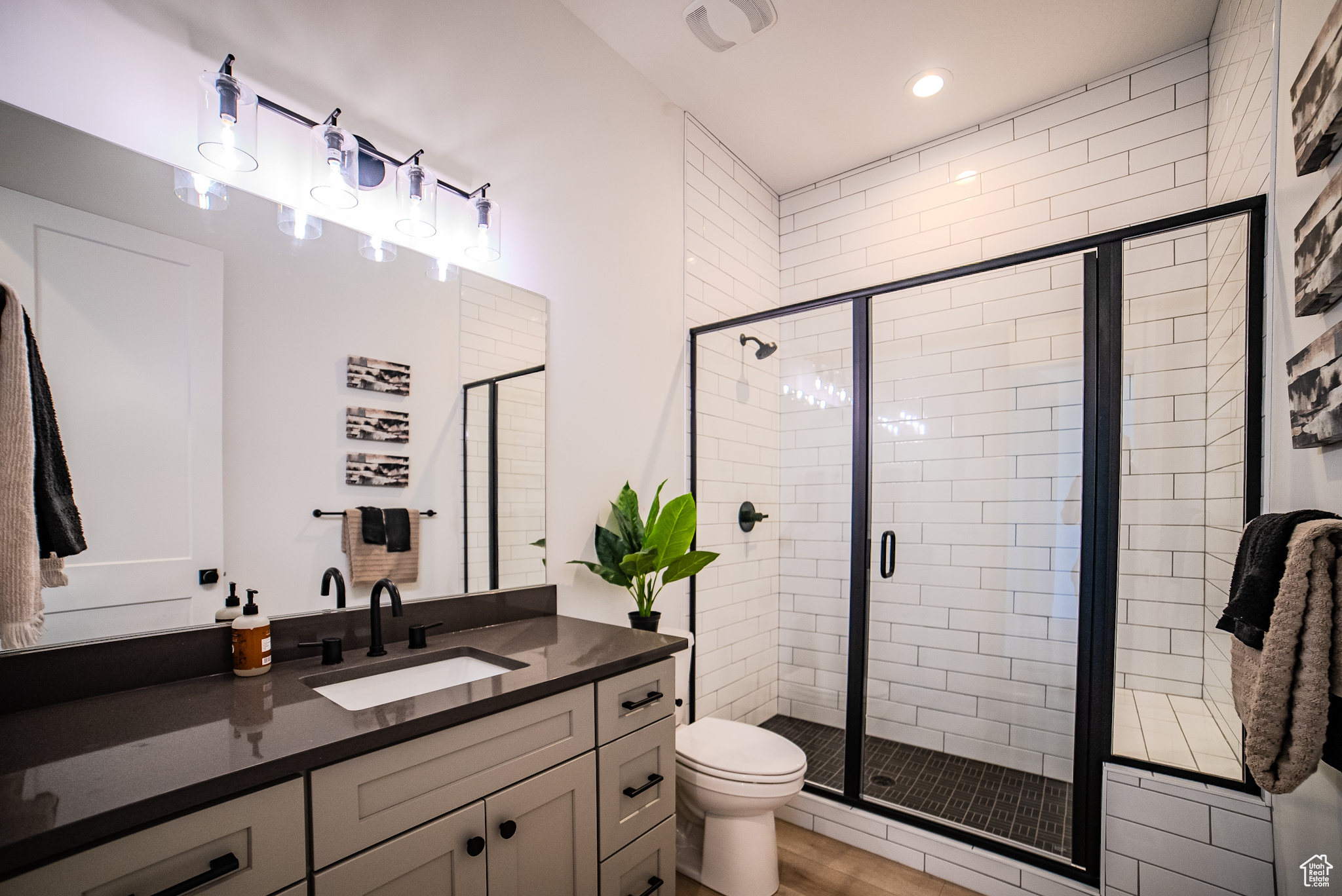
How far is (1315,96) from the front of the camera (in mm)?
1031

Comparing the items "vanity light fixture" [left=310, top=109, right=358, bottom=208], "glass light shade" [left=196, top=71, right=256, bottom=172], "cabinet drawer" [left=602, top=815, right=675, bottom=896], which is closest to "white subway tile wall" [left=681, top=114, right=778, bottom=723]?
"cabinet drawer" [left=602, top=815, right=675, bottom=896]

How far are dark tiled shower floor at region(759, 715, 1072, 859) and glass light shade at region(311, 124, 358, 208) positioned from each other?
→ 250 centimetres

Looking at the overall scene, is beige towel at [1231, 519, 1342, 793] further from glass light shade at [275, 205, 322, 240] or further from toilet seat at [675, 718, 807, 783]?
glass light shade at [275, 205, 322, 240]

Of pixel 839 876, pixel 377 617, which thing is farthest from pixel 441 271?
pixel 839 876

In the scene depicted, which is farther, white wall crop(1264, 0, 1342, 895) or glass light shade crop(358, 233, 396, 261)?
glass light shade crop(358, 233, 396, 261)

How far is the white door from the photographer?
1099 mm

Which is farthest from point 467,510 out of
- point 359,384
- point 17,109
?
point 17,109

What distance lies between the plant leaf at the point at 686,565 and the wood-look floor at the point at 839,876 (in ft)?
3.16

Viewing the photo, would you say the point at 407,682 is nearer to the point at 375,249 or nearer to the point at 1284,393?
the point at 375,249

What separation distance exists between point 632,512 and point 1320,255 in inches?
72.0

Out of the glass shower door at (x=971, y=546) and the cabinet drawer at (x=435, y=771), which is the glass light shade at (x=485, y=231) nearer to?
the cabinet drawer at (x=435, y=771)

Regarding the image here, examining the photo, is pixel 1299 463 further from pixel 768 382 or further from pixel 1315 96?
pixel 768 382

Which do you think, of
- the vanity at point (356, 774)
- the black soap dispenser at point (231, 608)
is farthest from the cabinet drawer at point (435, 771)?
the black soap dispenser at point (231, 608)

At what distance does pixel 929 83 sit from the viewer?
2539 millimetres
